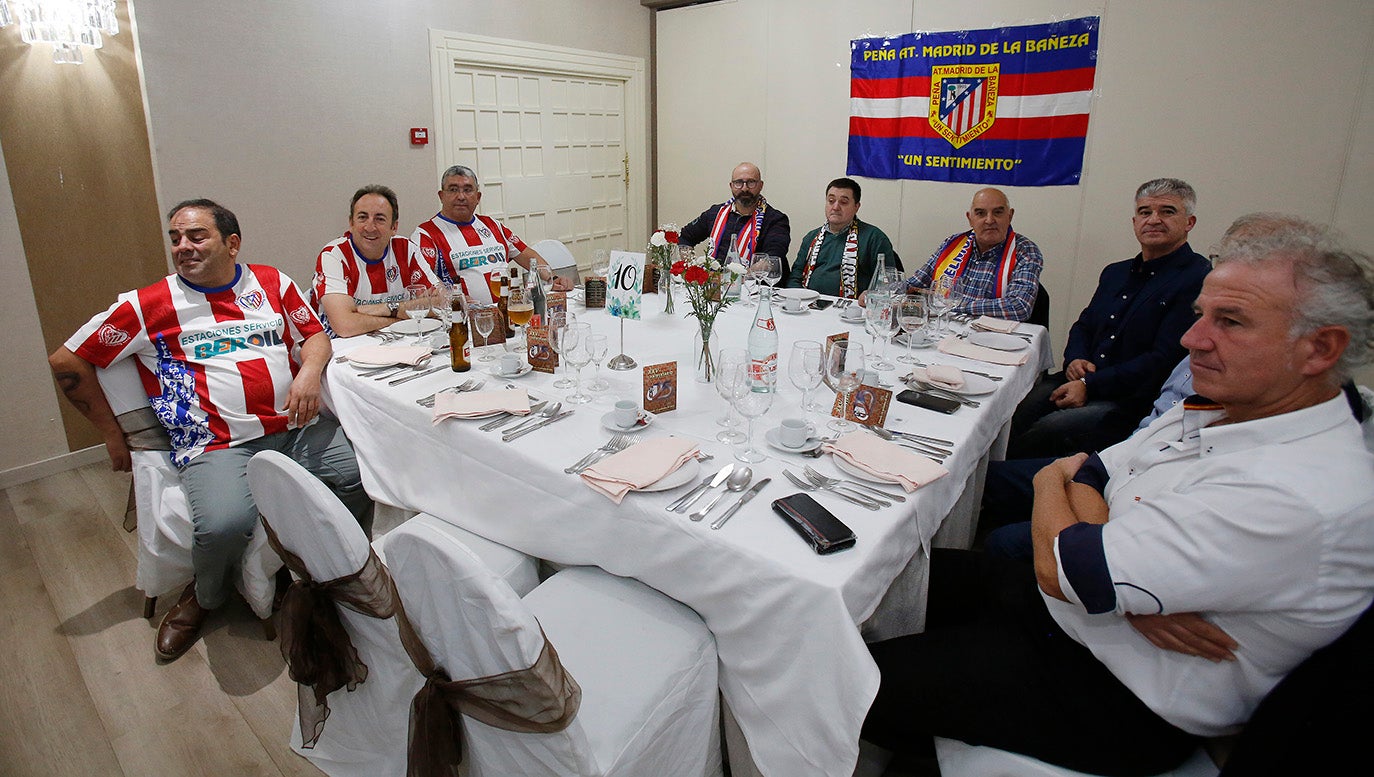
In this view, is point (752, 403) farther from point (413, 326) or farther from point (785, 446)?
point (413, 326)

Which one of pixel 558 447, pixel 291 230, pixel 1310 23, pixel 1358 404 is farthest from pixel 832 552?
pixel 1310 23

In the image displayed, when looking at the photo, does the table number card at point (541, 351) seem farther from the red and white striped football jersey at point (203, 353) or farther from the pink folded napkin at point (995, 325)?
the pink folded napkin at point (995, 325)

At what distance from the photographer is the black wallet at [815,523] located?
1314mm

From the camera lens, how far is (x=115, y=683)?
2.07m

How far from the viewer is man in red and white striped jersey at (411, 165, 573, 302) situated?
3477 mm

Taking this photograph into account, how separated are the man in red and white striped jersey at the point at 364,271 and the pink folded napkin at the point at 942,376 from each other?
6.51 ft

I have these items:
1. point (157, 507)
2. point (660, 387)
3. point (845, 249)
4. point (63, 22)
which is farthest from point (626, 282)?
point (63, 22)

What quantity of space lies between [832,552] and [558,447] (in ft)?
2.42

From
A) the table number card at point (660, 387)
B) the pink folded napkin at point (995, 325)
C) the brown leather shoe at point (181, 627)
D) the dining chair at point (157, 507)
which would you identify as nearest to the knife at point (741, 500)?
the table number card at point (660, 387)

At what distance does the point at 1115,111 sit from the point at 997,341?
233cm

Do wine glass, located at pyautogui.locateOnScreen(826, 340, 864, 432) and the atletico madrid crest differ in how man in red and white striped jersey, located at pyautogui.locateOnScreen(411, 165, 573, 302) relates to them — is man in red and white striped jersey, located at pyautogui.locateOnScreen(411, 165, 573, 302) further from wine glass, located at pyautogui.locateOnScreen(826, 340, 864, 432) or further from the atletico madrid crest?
the atletico madrid crest

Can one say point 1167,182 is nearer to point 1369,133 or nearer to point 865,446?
point 1369,133

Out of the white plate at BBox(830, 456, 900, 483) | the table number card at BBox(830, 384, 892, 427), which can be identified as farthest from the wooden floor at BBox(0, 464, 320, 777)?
the table number card at BBox(830, 384, 892, 427)

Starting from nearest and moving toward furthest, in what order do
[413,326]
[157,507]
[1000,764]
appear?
Answer: [1000,764] → [157,507] → [413,326]
